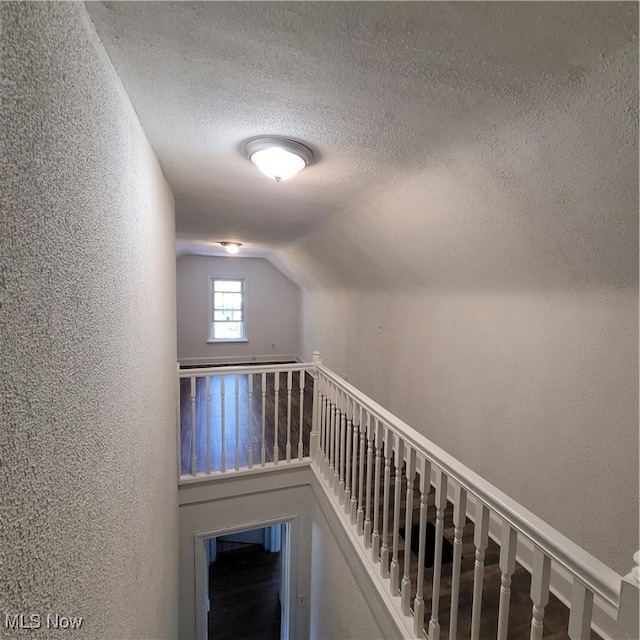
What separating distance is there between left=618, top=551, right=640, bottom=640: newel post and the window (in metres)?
6.88

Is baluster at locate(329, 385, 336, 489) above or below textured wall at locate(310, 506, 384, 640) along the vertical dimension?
above

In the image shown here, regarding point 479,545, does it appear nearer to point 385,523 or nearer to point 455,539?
point 455,539

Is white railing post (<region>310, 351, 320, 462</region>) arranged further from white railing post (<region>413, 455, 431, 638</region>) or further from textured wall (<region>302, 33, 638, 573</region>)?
white railing post (<region>413, 455, 431, 638</region>)

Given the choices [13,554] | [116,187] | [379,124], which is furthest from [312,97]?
[13,554]

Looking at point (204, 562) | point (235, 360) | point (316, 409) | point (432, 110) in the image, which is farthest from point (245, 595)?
point (432, 110)

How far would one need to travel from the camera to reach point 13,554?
0.50m

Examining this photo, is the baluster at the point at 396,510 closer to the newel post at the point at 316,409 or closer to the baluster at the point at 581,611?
the baluster at the point at 581,611

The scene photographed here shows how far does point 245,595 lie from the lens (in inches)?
184

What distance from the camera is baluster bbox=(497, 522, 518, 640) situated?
3.45 feet

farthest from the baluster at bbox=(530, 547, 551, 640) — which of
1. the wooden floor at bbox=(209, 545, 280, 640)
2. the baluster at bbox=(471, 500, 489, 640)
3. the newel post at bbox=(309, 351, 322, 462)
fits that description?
the wooden floor at bbox=(209, 545, 280, 640)

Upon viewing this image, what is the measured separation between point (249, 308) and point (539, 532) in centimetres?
668

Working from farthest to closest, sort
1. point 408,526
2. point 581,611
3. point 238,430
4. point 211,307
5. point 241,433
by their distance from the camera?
point 211,307
point 241,433
point 238,430
point 408,526
point 581,611

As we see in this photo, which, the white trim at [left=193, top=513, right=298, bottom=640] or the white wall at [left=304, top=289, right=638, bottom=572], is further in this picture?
the white trim at [left=193, top=513, right=298, bottom=640]

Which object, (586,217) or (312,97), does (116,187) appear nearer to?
(312,97)
